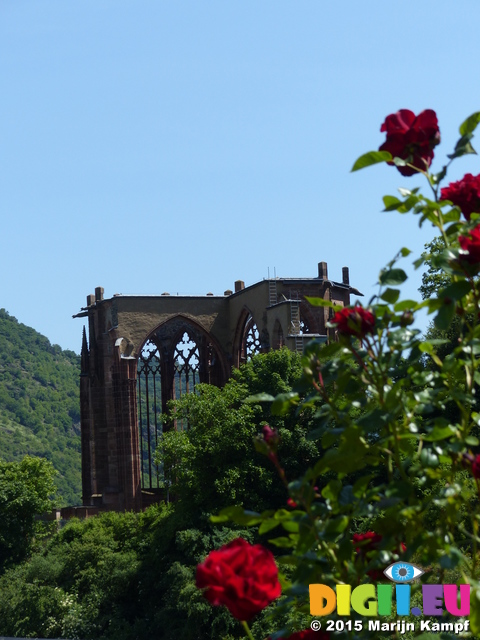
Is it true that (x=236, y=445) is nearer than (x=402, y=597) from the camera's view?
No

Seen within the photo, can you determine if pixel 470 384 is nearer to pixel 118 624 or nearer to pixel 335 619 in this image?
pixel 335 619

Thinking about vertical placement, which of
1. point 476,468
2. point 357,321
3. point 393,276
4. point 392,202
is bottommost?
point 476,468

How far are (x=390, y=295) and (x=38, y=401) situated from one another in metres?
101

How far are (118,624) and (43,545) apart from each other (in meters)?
8.17

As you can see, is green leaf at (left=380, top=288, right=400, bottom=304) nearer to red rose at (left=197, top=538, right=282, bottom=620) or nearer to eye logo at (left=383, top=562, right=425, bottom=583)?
red rose at (left=197, top=538, right=282, bottom=620)

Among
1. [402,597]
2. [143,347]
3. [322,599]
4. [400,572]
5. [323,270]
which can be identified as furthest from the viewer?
[143,347]

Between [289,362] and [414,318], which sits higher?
[289,362]

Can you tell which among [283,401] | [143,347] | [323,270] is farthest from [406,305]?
[143,347]

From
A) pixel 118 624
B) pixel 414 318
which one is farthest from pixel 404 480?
pixel 118 624

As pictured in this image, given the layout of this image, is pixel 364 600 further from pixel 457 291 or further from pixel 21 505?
pixel 21 505

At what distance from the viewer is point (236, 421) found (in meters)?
26.6

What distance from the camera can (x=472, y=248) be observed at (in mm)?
3330

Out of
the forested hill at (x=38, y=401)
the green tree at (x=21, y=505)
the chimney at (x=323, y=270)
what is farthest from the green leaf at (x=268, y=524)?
the forested hill at (x=38, y=401)

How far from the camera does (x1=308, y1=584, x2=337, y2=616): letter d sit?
3.74 metres
